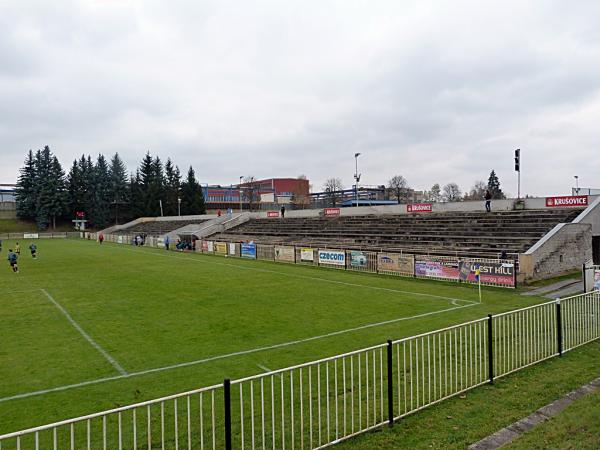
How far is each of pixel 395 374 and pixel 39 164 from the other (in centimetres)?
10907

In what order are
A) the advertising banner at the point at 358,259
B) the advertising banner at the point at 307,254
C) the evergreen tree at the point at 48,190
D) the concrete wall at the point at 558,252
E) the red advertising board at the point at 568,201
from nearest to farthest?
the concrete wall at the point at 558,252
the advertising banner at the point at 358,259
the red advertising board at the point at 568,201
the advertising banner at the point at 307,254
the evergreen tree at the point at 48,190

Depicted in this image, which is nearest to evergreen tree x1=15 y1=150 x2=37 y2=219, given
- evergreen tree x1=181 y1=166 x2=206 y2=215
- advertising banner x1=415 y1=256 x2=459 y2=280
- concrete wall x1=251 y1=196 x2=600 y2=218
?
evergreen tree x1=181 y1=166 x2=206 y2=215

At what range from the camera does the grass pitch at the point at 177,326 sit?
8.18 metres

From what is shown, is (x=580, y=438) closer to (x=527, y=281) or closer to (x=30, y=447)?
(x=30, y=447)

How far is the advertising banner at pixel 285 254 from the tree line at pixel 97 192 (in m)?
62.9

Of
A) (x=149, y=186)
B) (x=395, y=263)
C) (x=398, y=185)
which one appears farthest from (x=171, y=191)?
(x=395, y=263)

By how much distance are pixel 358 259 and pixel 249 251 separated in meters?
13.2

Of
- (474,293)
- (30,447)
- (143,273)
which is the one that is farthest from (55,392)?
(143,273)

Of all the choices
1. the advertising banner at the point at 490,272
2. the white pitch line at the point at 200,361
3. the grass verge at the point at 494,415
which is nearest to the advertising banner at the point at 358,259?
the advertising banner at the point at 490,272

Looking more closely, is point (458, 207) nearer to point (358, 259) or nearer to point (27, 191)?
point (358, 259)

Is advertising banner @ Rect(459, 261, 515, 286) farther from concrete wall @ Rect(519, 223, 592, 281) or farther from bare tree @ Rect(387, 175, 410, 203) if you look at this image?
bare tree @ Rect(387, 175, 410, 203)

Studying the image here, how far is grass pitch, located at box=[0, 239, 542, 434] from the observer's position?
8180 mm

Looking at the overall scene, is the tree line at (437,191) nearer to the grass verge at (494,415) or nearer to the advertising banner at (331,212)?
the advertising banner at (331,212)

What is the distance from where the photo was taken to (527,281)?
20328mm
